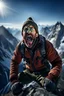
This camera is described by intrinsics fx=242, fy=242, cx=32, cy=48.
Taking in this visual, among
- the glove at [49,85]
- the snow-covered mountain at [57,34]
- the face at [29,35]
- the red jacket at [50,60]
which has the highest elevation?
the face at [29,35]

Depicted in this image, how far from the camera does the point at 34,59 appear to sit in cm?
750

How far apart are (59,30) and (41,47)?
11810 cm

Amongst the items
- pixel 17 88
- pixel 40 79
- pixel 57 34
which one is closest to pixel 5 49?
pixel 57 34

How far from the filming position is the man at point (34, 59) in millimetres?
7016

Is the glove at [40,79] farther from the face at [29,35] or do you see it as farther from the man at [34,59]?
the face at [29,35]

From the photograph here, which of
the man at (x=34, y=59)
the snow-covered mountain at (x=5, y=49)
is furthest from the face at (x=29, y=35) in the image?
the snow-covered mountain at (x=5, y=49)

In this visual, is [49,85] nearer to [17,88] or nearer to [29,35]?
[17,88]

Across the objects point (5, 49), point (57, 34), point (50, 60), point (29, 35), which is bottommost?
point (57, 34)

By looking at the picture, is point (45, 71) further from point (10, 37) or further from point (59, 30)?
point (59, 30)

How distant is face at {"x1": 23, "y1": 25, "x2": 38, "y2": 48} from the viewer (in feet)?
23.3

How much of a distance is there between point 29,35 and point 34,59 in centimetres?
84

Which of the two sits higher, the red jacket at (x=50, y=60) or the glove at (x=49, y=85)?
the red jacket at (x=50, y=60)

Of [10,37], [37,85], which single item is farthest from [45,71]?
[10,37]

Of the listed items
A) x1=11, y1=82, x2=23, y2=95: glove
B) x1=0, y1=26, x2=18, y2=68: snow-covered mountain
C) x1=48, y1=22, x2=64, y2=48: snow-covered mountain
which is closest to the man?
x1=11, y1=82, x2=23, y2=95: glove
